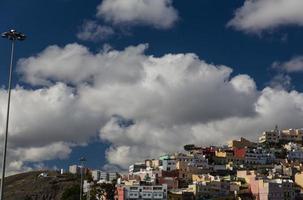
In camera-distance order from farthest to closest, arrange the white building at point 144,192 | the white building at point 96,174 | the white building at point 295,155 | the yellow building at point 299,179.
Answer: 1. the white building at point 96,174
2. the white building at point 295,155
3. the yellow building at point 299,179
4. the white building at point 144,192

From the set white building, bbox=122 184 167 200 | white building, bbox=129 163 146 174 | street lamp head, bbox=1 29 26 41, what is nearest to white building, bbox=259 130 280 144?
white building, bbox=129 163 146 174

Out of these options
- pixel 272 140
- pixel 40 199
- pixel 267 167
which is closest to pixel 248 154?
pixel 267 167

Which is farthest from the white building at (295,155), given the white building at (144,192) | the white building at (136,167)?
the white building at (144,192)

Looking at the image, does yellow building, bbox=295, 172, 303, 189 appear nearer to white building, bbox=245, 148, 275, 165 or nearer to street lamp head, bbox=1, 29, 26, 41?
white building, bbox=245, 148, 275, 165

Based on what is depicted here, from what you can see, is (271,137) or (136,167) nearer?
(136,167)

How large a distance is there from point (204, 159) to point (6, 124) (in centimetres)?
11852

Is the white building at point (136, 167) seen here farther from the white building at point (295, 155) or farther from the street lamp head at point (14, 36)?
the street lamp head at point (14, 36)

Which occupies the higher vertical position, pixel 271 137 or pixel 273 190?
pixel 271 137

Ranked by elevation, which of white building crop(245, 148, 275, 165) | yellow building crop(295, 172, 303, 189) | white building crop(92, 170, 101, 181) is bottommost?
yellow building crop(295, 172, 303, 189)

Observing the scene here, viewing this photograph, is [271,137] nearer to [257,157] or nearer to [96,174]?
[257,157]

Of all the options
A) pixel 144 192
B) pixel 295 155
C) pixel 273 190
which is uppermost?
pixel 295 155

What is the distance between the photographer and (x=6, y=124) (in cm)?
3709

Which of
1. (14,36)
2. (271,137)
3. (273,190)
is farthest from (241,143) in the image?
(14,36)

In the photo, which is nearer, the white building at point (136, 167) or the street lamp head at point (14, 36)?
the street lamp head at point (14, 36)
